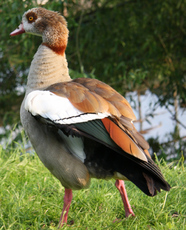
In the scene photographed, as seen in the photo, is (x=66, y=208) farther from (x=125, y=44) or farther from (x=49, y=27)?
(x=125, y=44)

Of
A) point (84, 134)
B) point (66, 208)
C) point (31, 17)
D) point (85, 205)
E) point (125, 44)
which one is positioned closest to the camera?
point (84, 134)

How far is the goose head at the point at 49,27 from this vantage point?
3172 mm

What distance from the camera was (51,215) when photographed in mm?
3047

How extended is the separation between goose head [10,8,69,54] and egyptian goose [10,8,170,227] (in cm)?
22

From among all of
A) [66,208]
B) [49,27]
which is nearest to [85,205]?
[66,208]

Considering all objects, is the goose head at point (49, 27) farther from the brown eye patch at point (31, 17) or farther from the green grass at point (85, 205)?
the green grass at point (85, 205)

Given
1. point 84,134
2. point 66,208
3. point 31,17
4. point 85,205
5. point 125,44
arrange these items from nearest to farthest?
point 84,134
point 66,208
point 85,205
point 31,17
point 125,44

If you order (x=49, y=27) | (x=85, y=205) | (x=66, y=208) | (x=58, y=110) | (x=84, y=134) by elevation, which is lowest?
(x=85, y=205)

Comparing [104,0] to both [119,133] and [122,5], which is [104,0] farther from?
[119,133]

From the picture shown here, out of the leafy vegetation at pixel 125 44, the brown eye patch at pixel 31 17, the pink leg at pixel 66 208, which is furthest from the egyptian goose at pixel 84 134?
the leafy vegetation at pixel 125 44

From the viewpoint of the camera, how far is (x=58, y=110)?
8.28ft

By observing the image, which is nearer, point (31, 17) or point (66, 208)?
point (66, 208)

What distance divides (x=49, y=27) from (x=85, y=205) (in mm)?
1495

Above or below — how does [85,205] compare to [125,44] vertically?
below
